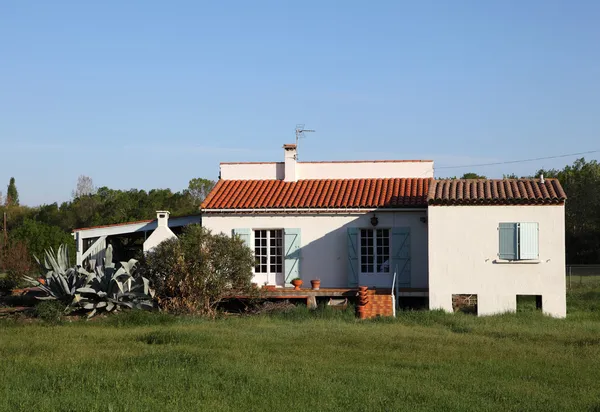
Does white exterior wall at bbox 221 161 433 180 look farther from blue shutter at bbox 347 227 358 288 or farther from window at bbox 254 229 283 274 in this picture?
blue shutter at bbox 347 227 358 288

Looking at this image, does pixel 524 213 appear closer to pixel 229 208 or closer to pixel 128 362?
pixel 229 208

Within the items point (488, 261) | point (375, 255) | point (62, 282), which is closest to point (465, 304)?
point (488, 261)

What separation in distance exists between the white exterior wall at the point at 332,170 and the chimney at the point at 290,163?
16cm

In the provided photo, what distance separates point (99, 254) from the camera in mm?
27297

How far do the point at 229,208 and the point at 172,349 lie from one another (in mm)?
10293

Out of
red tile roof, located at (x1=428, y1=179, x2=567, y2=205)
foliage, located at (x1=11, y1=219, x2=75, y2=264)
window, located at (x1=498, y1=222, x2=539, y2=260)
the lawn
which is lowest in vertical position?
the lawn

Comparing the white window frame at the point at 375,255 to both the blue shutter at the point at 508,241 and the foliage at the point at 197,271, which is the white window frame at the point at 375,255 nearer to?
the blue shutter at the point at 508,241

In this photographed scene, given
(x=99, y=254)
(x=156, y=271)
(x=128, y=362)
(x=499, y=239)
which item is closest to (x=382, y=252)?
(x=499, y=239)

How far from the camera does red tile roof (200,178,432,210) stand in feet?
80.3

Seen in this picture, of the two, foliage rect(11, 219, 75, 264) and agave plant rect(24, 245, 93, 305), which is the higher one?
foliage rect(11, 219, 75, 264)

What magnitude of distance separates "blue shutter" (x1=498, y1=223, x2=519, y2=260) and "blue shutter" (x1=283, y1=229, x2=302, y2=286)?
5919 mm

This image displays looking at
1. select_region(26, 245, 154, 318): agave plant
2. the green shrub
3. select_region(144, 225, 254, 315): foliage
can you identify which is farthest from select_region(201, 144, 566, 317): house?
the green shrub

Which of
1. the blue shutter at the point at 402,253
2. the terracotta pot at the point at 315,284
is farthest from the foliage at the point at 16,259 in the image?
the blue shutter at the point at 402,253

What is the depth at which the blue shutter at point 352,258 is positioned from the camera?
79.3 feet
